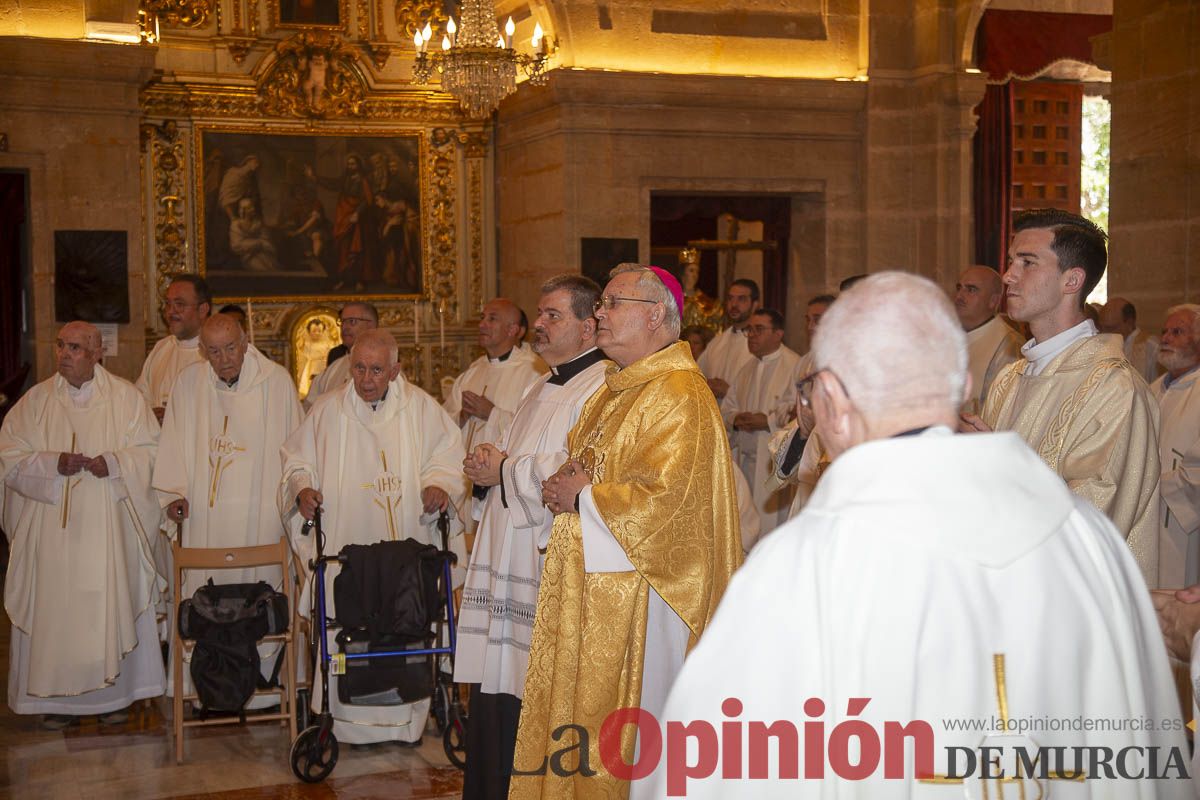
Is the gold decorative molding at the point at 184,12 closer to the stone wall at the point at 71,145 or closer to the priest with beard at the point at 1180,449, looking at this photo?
the stone wall at the point at 71,145

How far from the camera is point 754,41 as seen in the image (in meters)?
12.5

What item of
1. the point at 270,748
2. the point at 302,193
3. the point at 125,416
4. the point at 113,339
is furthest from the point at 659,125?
the point at 270,748

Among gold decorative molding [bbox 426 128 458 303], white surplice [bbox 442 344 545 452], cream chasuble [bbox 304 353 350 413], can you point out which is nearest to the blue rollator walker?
white surplice [bbox 442 344 545 452]

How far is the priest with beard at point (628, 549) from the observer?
4.05 meters

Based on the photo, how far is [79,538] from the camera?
6.93 metres

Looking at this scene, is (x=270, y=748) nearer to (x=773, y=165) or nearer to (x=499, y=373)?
(x=499, y=373)

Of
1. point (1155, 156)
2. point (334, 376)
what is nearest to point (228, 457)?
point (334, 376)

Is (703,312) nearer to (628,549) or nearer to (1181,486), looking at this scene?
(1181,486)

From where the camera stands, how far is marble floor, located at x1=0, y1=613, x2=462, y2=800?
18.8ft

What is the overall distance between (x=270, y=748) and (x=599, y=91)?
724 centimetres

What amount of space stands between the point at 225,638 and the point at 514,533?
212 cm

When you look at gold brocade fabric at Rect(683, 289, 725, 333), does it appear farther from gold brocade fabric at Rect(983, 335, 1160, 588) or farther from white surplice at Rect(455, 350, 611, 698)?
gold brocade fabric at Rect(983, 335, 1160, 588)

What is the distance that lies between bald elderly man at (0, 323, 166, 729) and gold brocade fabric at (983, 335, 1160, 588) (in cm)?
495

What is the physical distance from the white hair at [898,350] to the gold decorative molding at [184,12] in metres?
12.3
